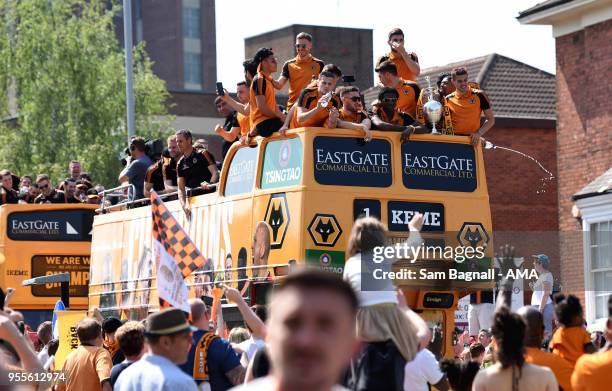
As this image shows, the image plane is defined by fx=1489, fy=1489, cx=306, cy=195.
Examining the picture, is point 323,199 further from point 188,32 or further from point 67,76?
point 188,32

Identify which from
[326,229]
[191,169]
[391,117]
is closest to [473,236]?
[391,117]

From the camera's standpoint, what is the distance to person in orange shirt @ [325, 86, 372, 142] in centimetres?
1552

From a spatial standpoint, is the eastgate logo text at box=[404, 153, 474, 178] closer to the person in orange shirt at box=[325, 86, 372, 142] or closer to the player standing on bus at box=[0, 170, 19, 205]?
the person in orange shirt at box=[325, 86, 372, 142]

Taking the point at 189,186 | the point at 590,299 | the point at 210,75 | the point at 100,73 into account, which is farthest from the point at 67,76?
the point at 210,75

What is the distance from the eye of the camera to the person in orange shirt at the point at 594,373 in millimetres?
7734

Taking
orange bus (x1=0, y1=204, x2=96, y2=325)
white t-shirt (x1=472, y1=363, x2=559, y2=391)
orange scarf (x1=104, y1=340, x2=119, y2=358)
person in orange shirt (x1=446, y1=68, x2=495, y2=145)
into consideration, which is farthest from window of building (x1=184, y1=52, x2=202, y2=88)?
white t-shirt (x1=472, y1=363, x2=559, y2=391)

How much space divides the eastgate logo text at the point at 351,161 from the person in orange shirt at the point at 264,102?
31.6 inches

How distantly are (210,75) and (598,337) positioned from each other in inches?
2935

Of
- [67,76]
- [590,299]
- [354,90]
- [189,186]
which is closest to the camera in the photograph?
[354,90]

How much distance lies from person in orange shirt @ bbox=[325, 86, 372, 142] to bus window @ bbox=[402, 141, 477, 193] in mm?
551

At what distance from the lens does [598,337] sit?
14.6 metres

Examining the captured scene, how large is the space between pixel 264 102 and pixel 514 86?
2714 cm

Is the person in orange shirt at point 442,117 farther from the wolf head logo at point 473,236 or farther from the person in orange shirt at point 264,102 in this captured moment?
the person in orange shirt at point 264,102

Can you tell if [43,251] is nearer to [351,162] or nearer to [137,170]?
[137,170]
